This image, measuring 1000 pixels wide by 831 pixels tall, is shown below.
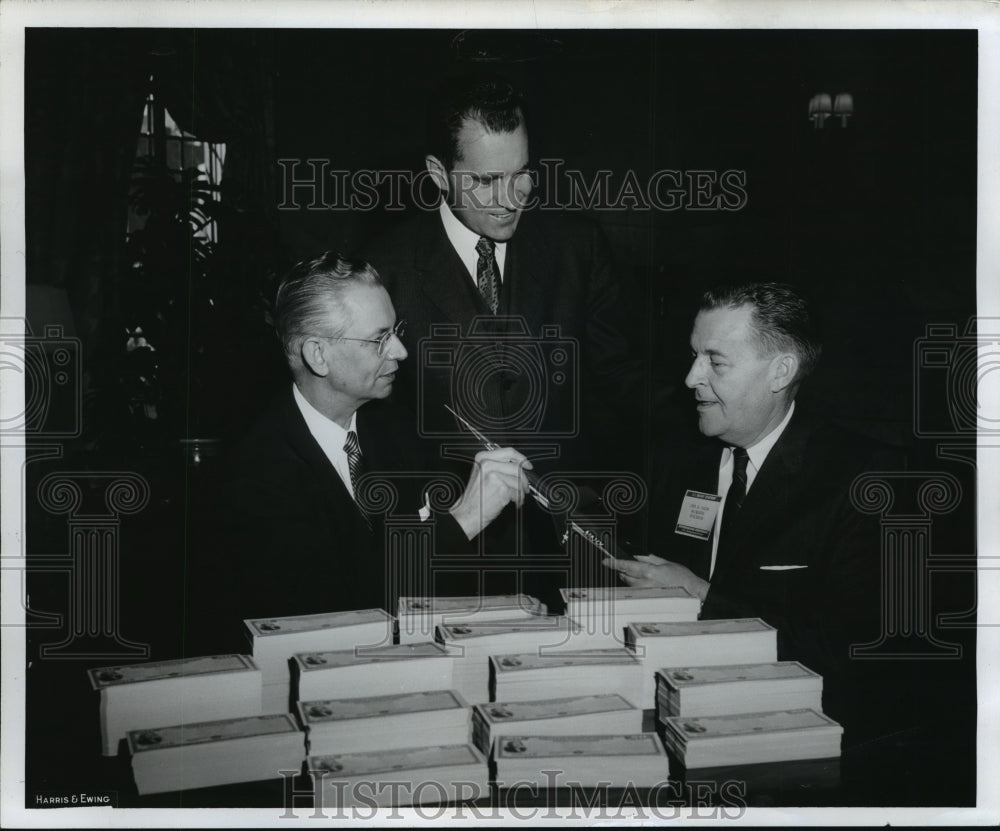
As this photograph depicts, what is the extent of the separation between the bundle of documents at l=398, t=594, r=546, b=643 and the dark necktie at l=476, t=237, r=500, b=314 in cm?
88

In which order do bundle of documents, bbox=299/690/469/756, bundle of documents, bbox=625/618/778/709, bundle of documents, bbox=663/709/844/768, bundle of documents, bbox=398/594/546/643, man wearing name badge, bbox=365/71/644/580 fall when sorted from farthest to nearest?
man wearing name badge, bbox=365/71/644/580
bundle of documents, bbox=398/594/546/643
bundle of documents, bbox=625/618/778/709
bundle of documents, bbox=663/709/844/768
bundle of documents, bbox=299/690/469/756

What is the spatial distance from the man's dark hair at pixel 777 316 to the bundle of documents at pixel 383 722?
1.40m

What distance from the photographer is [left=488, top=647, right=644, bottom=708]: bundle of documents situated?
2.69 m

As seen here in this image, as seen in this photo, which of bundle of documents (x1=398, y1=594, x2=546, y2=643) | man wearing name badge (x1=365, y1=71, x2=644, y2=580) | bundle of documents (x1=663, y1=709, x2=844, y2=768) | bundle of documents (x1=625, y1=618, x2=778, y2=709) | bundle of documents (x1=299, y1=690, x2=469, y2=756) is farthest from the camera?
man wearing name badge (x1=365, y1=71, x2=644, y2=580)

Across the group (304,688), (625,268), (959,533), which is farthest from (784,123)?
(304,688)

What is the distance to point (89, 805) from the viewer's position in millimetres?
2943

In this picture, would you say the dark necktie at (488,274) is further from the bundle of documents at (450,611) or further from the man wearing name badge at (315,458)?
the bundle of documents at (450,611)

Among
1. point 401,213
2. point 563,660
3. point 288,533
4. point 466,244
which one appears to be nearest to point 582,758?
point 563,660

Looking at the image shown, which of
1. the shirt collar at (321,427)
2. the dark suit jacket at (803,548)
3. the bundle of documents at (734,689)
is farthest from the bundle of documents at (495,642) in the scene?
the shirt collar at (321,427)

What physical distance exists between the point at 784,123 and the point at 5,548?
8.85 ft

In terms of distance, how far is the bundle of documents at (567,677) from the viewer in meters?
2.69

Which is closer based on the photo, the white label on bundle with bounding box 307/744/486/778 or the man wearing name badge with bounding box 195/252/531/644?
the white label on bundle with bounding box 307/744/486/778

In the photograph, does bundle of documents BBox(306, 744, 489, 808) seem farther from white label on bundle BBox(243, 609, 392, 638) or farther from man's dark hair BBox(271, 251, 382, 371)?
man's dark hair BBox(271, 251, 382, 371)

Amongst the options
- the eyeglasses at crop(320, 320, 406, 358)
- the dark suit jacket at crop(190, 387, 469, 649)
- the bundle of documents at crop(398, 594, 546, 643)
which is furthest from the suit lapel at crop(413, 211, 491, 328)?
the bundle of documents at crop(398, 594, 546, 643)
